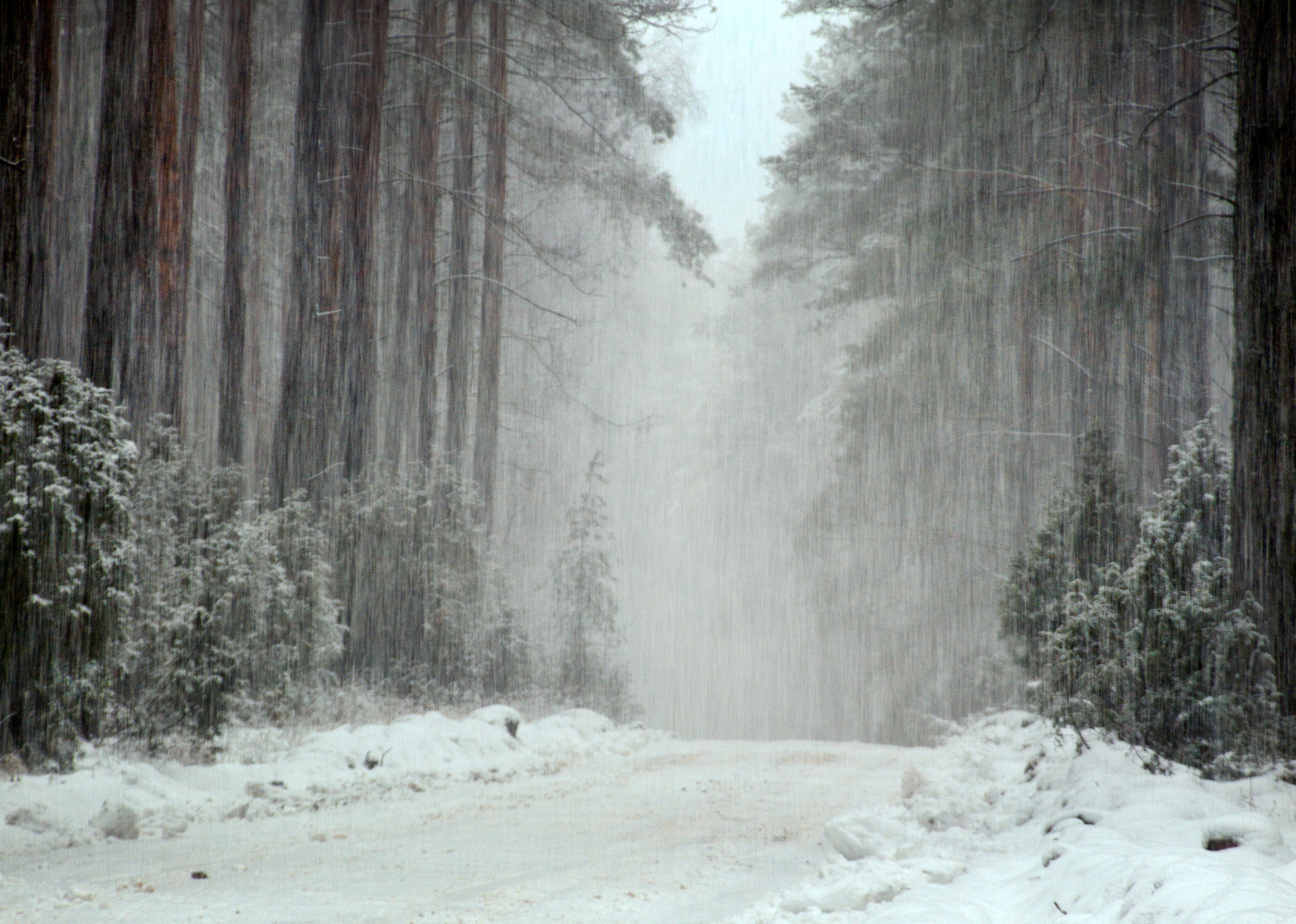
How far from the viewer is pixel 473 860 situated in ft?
18.6

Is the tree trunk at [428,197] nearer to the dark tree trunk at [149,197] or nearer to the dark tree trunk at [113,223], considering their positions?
the dark tree trunk at [149,197]

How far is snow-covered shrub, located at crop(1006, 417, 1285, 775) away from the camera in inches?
242

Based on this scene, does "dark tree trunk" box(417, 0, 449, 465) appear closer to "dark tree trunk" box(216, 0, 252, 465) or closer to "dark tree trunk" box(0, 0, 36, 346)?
"dark tree trunk" box(216, 0, 252, 465)

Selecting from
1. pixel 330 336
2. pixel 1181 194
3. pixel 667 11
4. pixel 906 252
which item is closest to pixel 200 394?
pixel 330 336

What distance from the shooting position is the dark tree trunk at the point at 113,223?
1041 cm

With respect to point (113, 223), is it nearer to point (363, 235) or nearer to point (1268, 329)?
point (363, 235)

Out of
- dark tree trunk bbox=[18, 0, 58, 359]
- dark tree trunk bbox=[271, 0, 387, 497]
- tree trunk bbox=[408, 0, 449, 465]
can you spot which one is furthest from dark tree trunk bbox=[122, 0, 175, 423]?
tree trunk bbox=[408, 0, 449, 465]

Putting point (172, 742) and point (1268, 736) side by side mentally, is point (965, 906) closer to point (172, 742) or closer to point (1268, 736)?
point (1268, 736)

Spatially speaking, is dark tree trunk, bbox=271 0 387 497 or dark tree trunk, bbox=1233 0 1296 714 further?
dark tree trunk, bbox=271 0 387 497

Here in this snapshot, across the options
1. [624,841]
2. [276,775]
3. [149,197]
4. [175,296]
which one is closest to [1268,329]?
[624,841]

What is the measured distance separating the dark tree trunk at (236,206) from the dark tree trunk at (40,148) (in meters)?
4.05

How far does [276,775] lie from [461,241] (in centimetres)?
1254

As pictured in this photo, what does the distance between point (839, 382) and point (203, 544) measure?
59.2ft

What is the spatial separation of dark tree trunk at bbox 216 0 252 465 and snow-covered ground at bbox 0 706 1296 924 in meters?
7.16
